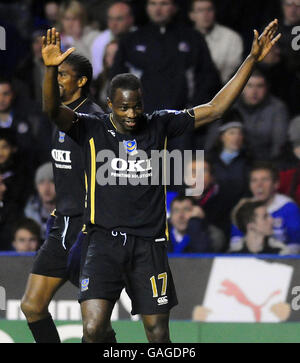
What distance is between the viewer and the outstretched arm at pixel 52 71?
5.96m

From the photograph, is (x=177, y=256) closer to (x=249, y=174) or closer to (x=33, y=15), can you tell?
(x=249, y=174)

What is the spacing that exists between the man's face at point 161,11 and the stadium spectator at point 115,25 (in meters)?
0.64

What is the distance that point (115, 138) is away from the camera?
6348 mm

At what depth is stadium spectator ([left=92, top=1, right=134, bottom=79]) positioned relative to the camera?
10.7 meters

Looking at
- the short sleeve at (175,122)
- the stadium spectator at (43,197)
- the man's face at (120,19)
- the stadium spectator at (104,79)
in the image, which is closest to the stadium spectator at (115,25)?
the man's face at (120,19)

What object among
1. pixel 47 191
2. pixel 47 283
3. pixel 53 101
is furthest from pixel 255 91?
pixel 53 101

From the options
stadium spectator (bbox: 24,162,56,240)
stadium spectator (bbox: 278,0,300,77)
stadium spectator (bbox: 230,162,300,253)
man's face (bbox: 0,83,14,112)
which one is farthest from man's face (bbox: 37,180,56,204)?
stadium spectator (bbox: 278,0,300,77)

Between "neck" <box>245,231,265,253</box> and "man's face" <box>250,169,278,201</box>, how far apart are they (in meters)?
0.42

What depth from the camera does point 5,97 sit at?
10219 mm

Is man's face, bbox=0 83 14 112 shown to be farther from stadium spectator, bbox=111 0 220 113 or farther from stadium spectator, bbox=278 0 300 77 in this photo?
stadium spectator, bbox=278 0 300 77

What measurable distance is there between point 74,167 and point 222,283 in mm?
2057

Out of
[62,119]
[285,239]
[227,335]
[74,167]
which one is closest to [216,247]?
[285,239]

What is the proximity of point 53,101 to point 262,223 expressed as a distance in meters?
3.54

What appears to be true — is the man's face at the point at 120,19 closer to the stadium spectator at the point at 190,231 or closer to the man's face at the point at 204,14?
the man's face at the point at 204,14
